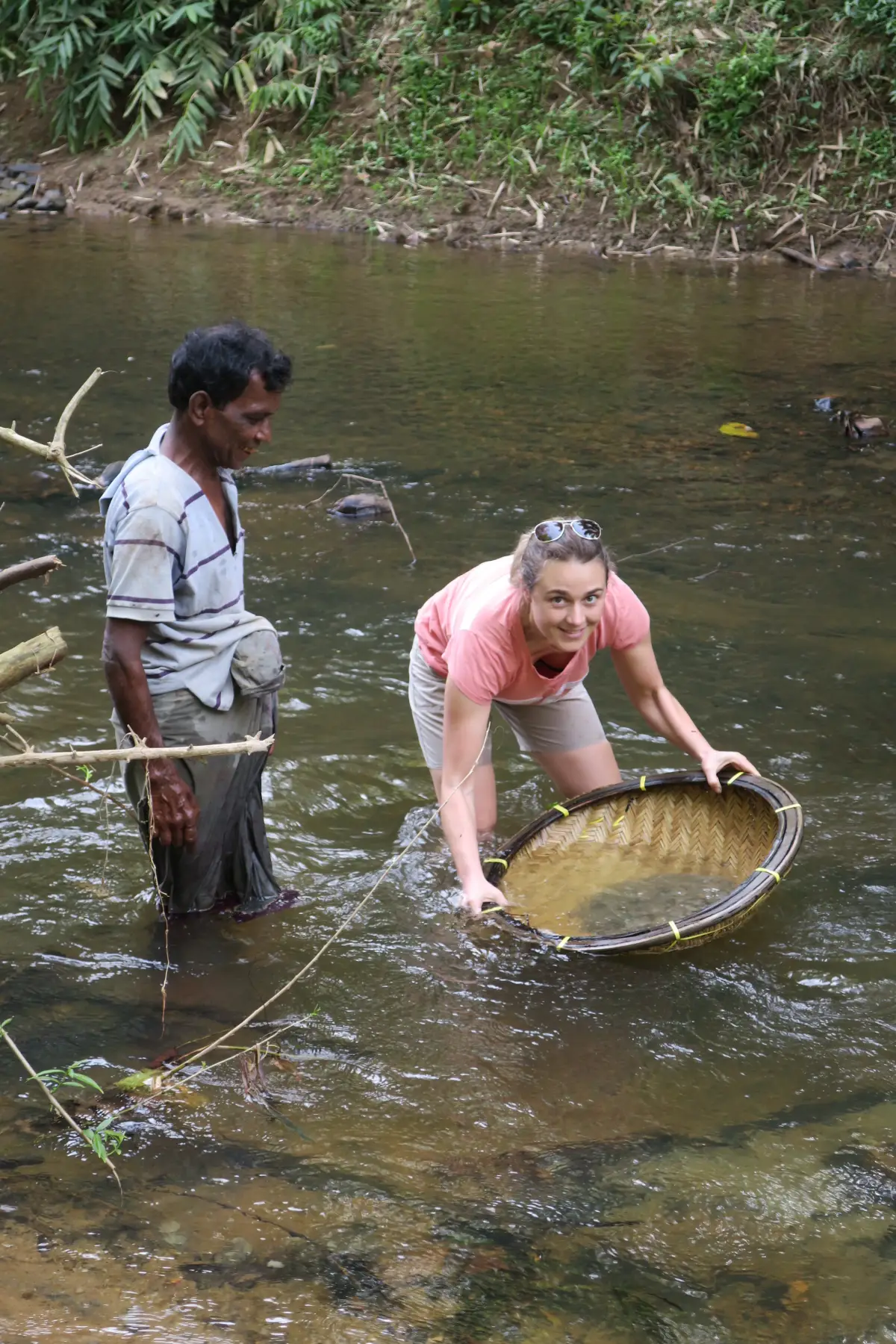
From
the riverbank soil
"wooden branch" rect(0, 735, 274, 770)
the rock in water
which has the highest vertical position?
the riverbank soil

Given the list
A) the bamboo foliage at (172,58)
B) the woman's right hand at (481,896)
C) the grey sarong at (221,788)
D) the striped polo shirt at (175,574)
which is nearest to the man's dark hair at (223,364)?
the striped polo shirt at (175,574)

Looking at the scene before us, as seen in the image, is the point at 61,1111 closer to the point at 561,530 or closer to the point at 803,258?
the point at 561,530

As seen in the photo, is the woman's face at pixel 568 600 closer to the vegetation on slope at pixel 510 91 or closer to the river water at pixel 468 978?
the river water at pixel 468 978

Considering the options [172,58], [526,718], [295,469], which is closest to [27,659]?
[526,718]

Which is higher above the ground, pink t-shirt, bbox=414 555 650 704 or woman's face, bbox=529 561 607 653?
woman's face, bbox=529 561 607 653

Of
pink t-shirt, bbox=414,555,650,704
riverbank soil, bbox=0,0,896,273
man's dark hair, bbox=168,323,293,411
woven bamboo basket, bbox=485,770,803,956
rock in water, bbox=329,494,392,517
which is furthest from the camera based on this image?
riverbank soil, bbox=0,0,896,273

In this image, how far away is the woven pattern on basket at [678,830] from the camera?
12.8ft

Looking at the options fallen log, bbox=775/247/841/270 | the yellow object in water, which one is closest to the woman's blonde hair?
the yellow object in water

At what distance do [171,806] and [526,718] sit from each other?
114 cm

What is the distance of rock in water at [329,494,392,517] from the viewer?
6551mm

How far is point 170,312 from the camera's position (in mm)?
9867

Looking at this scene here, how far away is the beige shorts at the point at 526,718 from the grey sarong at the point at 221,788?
55 cm

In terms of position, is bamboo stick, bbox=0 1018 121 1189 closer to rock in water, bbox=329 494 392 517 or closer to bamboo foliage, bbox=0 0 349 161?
rock in water, bbox=329 494 392 517

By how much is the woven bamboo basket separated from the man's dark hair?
1389 millimetres
